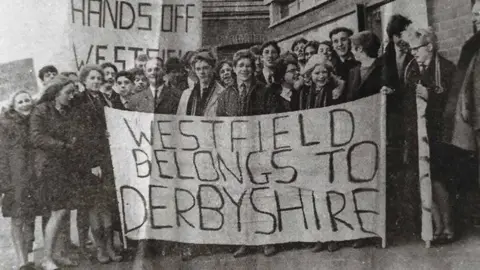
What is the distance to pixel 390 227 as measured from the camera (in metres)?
2.28

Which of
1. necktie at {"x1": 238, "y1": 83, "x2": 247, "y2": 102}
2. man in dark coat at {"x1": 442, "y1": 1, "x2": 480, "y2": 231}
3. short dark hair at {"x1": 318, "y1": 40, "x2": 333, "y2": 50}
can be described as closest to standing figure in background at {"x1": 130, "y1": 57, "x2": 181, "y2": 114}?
necktie at {"x1": 238, "y1": 83, "x2": 247, "y2": 102}

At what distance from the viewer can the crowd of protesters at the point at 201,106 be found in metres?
2.20

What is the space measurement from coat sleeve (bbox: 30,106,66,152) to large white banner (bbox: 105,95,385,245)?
22 cm

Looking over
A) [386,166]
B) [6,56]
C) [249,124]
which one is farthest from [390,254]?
→ [6,56]

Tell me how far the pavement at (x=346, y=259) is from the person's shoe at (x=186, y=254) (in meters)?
0.02

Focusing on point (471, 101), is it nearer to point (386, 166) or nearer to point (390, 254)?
point (386, 166)

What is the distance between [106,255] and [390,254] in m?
Answer: 1.06

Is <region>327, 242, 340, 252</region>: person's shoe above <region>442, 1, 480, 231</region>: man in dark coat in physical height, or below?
below

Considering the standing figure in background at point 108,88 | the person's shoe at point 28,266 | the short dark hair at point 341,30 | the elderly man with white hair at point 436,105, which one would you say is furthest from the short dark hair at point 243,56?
the person's shoe at point 28,266

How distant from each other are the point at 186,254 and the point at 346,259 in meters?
0.60

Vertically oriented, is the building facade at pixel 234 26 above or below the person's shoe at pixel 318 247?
above

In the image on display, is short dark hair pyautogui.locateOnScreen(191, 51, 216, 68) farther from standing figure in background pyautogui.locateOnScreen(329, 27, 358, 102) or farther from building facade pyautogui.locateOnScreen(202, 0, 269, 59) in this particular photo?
standing figure in background pyautogui.locateOnScreen(329, 27, 358, 102)

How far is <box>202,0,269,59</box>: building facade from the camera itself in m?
2.29

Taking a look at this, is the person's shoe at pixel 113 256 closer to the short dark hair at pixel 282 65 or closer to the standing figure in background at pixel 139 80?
the standing figure in background at pixel 139 80
